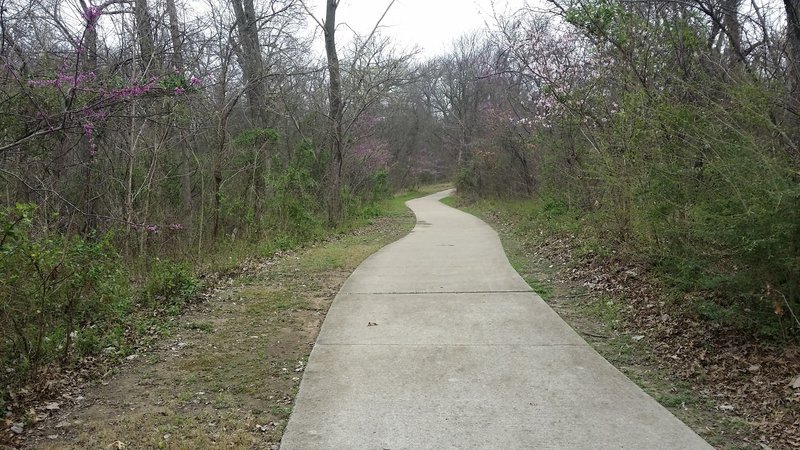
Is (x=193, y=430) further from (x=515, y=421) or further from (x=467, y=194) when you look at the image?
(x=467, y=194)

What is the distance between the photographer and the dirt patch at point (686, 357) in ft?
12.6

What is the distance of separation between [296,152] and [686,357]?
1152 centimetres

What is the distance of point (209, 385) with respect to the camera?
452cm

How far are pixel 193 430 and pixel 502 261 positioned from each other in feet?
22.5

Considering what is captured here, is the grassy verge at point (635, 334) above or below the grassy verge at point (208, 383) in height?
below

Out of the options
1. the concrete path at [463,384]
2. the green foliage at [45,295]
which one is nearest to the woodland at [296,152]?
the green foliage at [45,295]

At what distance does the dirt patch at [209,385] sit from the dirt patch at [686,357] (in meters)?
2.76

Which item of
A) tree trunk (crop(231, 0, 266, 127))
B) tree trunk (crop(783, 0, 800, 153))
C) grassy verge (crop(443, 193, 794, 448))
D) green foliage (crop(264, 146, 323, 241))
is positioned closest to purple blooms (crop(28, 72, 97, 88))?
grassy verge (crop(443, 193, 794, 448))

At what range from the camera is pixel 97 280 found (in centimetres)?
511

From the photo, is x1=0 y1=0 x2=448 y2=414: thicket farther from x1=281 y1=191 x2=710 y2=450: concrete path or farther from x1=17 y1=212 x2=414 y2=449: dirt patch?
x1=281 y1=191 x2=710 y2=450: concrete path

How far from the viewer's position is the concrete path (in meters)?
3.64

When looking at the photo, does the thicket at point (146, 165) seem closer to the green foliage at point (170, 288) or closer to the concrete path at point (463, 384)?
the green foliage at point (170, 288)

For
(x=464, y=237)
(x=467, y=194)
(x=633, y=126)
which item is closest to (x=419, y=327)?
(x=633, y=126)

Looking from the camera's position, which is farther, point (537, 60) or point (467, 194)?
point (467, 194)
